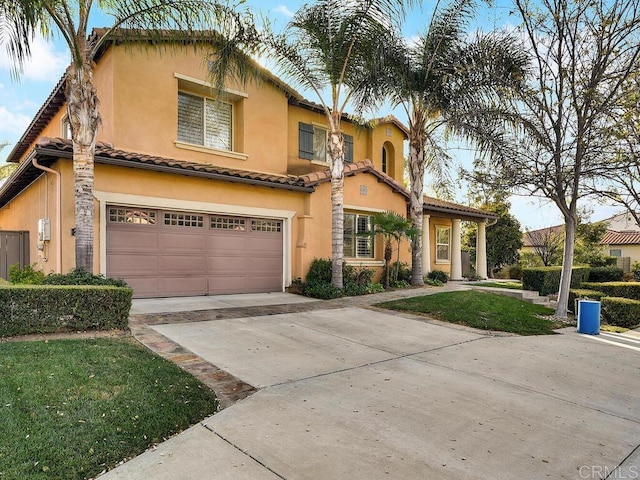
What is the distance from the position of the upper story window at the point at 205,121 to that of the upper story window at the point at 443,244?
11.7 m

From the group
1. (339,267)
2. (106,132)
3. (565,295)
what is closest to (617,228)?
(565,295)

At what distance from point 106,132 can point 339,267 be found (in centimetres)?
798

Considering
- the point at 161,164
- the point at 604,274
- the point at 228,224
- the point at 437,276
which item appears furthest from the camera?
the point at 604,274

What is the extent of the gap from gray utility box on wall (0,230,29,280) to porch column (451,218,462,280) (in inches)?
697

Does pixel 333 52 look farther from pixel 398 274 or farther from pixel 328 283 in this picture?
pixel 398 274

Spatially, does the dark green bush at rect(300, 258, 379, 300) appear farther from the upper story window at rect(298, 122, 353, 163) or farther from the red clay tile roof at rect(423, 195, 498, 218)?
the red clay tile roof at rect(423, 195, 498, 218)

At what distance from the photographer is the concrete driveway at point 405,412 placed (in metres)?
3.29

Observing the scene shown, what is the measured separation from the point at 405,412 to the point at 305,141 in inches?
541

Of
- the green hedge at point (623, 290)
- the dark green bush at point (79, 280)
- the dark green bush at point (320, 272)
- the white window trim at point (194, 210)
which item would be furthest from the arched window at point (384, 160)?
the dark green bush at point (79, 280)

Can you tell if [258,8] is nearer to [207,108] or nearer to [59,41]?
[207,108]

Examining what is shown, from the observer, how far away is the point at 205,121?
13.8 metres

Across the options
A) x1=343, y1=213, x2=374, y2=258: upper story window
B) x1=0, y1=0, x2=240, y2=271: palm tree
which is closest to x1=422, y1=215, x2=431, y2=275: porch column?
x1=343, y1=213, x2=374, y2=258: upper story window

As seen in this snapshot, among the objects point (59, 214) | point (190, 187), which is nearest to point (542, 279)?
point (190, 187)

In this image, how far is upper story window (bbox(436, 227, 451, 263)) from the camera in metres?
20.7
